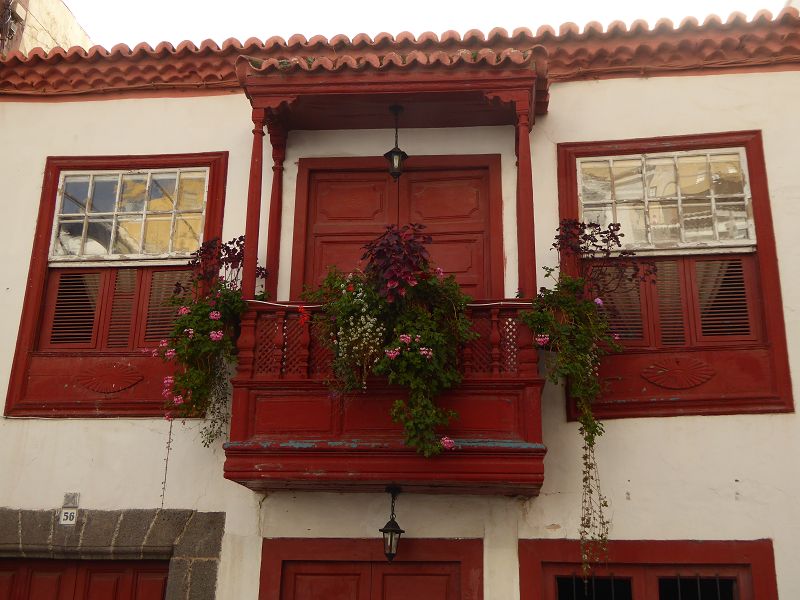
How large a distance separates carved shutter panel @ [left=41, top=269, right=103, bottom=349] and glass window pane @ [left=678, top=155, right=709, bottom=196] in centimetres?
521

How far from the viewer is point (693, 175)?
746 cm

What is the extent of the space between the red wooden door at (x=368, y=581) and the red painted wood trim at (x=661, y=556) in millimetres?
573

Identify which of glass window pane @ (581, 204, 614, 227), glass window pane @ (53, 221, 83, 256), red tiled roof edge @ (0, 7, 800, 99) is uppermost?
red tiled roof edge @ (0, 7, 800, 99)

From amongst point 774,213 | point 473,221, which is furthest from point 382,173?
point 774,213

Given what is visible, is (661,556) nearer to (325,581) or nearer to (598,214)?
(325,581)

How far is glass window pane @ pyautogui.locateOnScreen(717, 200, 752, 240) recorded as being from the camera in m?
7.25

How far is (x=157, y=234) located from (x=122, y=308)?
2.44ft

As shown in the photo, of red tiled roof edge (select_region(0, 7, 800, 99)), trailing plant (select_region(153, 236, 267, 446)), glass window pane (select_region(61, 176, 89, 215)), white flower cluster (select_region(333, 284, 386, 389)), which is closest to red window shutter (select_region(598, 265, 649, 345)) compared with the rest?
red tiled roof edge (select_region(0, 7, 800, 99))

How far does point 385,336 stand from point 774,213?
3472mm

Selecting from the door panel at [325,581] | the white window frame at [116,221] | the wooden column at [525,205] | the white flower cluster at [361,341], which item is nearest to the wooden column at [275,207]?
the white window frame at [116,221]

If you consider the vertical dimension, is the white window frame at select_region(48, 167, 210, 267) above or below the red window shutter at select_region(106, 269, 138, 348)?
above

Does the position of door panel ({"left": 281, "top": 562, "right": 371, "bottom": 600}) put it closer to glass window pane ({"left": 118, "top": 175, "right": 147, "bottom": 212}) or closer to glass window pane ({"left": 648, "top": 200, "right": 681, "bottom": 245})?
glass window pane ({"left": 118, "top": 175, "right": 147, "bottom": 212})

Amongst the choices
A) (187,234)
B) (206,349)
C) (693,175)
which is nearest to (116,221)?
(187,234)

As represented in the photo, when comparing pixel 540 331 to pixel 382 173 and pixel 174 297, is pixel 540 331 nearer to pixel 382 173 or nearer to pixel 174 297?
pixel 382 173
